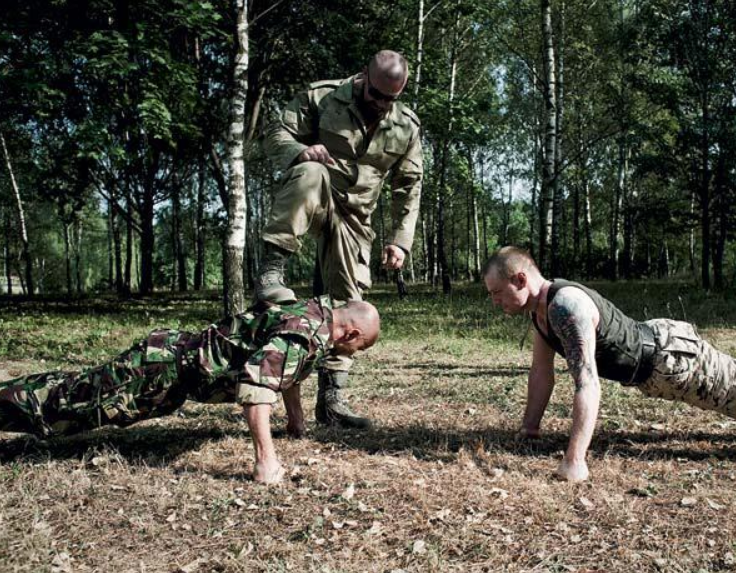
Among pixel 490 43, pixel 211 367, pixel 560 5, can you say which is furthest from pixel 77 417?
pixel 490 43

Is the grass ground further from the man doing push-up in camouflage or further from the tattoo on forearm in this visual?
the tattoo on forearm

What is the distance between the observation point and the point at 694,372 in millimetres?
4234

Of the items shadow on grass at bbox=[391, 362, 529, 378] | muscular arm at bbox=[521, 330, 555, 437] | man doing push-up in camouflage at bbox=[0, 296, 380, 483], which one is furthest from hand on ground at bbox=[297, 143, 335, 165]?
shadow on grass at bbox=[391, 362, 529, 378]

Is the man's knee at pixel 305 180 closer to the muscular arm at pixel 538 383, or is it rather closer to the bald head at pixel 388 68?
the bald head at pixel 388 68

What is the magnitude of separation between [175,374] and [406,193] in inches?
101

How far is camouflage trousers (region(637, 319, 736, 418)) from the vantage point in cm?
424

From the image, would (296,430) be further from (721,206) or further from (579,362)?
(721,206)

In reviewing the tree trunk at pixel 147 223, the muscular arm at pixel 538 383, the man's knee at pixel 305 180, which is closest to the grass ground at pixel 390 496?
the muscular arm at pixel 538 383

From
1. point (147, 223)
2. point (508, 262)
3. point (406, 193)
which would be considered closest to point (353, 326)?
point (508, 262)

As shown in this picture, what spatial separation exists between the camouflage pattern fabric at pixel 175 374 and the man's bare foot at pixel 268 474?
0.49 m

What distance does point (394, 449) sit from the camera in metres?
4.68

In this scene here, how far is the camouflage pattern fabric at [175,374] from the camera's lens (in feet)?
12.8

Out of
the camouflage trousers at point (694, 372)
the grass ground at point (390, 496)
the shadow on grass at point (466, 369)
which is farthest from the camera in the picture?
the shadow on grass at point (466, 369)

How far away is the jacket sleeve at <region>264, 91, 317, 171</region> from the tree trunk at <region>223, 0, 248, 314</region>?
20.3 ft
